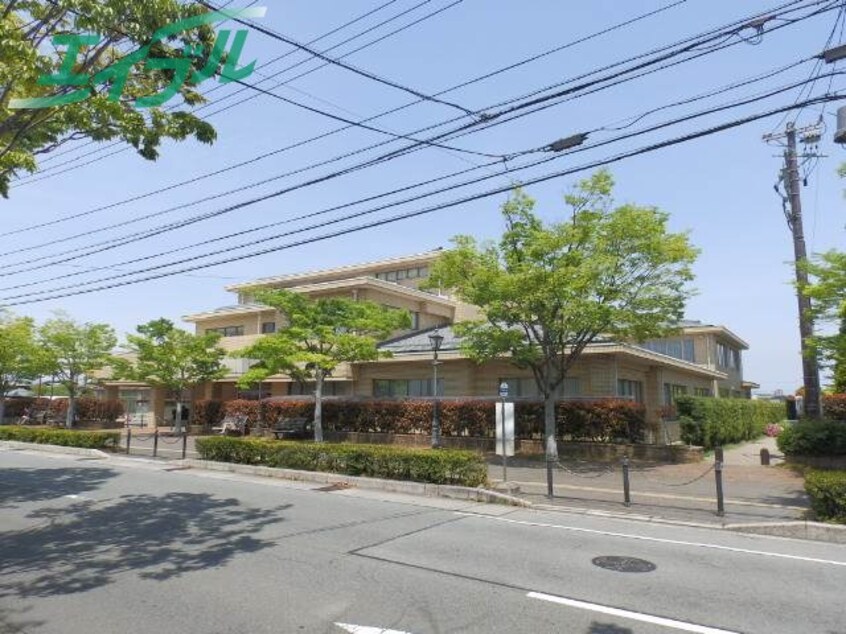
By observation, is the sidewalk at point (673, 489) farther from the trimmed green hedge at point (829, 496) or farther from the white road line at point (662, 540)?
the white road line at point (662, 540)

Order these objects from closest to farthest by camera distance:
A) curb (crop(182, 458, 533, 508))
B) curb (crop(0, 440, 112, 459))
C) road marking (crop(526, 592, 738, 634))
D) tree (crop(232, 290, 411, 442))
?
1. road marking (crop(526, 592, 738, 634))
2. curb (crop(182, 458, 533, 508))
3. tree (crop(232, 290, 411, 442))
4. curb (crop(0, 440, 112, 459))

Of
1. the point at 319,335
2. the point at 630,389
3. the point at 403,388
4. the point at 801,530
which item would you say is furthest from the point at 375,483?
the point at 630,389

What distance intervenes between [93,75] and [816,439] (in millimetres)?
19687

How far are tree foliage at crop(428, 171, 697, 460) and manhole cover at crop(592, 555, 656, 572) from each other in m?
10.0

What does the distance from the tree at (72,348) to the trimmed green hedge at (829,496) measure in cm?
3532

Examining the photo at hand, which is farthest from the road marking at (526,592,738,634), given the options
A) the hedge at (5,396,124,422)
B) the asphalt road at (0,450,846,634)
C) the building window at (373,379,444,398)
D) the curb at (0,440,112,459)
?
the hedge at (5,396,124,422)

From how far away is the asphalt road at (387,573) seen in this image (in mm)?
6023

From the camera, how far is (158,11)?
7539 mm

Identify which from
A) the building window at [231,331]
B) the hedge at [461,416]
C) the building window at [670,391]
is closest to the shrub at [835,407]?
the hedge at [461,416]

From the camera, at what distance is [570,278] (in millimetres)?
18328

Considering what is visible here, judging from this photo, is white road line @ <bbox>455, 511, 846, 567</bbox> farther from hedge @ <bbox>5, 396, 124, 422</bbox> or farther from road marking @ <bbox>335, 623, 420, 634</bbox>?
hedge @ <bbox>5, 396, 124, 422</bbox>

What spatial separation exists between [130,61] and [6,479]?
13280mm

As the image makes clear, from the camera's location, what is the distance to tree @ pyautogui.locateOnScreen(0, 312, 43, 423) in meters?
36.5

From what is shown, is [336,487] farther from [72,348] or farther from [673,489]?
[72,348]
